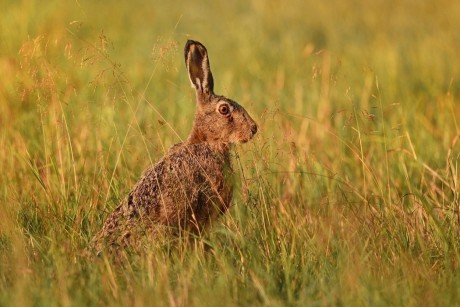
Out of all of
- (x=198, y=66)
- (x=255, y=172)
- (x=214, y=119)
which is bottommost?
(x=255, y=172)

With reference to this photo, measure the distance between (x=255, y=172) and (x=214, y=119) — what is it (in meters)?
0.45

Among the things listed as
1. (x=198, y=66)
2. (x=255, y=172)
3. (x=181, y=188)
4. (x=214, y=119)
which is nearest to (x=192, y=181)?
(x=181, y=188)

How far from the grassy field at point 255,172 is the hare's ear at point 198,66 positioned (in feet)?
0.68

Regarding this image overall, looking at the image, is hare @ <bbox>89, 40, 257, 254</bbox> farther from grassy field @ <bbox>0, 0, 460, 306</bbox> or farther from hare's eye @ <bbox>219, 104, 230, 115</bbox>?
grassy field @ <bbox>0, 0, 460, 306</bbox>

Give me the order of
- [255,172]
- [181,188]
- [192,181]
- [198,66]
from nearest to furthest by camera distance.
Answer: [181,188]
[192,181]
[255,172]
[198,66]

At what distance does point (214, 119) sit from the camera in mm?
5898

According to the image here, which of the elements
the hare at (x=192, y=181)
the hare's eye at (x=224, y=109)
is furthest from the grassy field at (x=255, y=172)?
the hare's eye at (x=224, y=109)

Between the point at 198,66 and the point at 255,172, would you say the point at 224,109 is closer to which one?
the point at 198,66

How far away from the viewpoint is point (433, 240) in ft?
15.9

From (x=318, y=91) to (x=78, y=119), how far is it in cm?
264

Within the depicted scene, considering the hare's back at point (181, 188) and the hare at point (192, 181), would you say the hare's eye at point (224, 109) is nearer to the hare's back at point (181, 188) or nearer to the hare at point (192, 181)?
the hare at point (192, 181)

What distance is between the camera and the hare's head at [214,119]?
5867 millimetres

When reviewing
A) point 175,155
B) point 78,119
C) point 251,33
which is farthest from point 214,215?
point 251,33

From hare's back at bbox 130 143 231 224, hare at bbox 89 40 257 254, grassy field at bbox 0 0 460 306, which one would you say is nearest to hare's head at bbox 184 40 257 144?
hare at bbox 89 40 257 254
